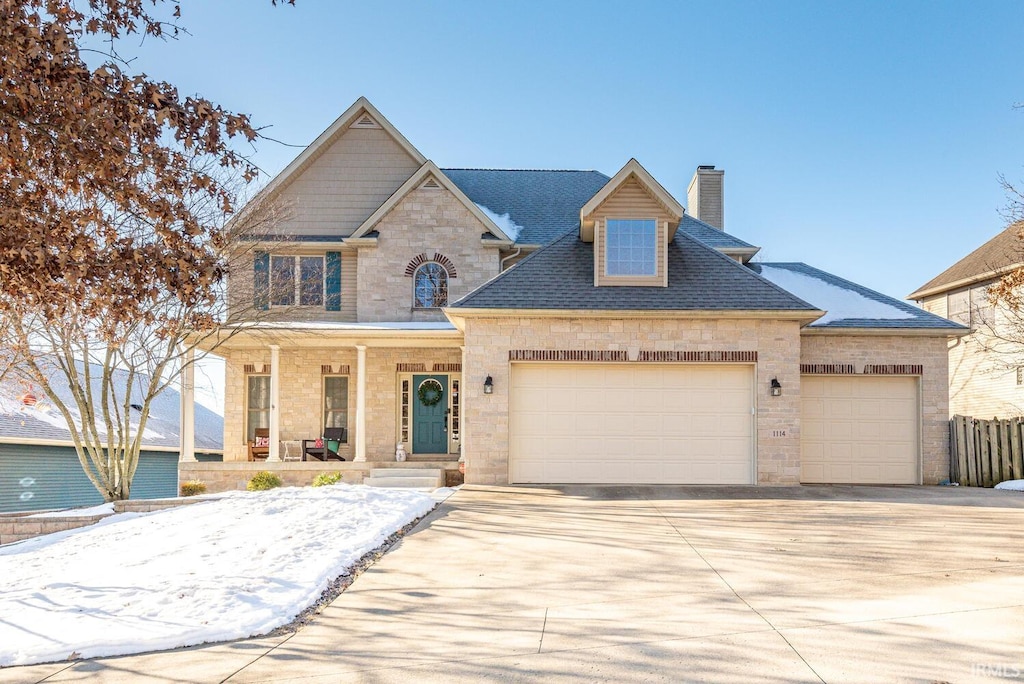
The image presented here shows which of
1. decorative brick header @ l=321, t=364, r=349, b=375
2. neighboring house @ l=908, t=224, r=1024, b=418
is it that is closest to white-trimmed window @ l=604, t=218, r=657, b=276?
decorative brick header @ l=321, t=364, r=349, b=375

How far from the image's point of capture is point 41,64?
18.4 feet

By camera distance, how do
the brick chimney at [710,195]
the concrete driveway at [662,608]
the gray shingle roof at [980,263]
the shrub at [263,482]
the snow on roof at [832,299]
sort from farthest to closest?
1. the gray shingle roof at [980,263]
2. the brick chimney at [710,195]
3. the shrub at [263,482]
4. the snow on roof at [832,299]
5. the concrete driveway at [662,608]

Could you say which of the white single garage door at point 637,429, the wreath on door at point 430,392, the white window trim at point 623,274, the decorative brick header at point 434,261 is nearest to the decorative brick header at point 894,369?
the white single garage door at point 637,429

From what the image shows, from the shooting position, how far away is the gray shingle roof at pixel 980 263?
22.3 meters

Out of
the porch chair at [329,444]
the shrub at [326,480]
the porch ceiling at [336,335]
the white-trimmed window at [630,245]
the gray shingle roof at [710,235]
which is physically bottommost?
the shrub at [326,480]

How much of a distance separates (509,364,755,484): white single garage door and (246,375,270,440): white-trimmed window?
7.69 metres

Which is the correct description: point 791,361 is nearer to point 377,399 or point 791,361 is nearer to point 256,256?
point 377,399

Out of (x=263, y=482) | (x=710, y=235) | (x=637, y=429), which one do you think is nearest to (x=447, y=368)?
(x=263, y=482)

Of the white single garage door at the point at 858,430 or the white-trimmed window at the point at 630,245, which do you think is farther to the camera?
the white single garage door at the point at 858,430

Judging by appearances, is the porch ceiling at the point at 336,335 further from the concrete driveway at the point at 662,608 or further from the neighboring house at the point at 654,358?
the concrete driveway at the point at 662,608

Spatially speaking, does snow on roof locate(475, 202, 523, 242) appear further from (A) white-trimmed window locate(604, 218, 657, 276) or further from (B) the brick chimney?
(B) the brick chimney

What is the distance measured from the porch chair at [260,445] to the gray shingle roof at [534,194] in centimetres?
779

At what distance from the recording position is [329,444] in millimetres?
18781

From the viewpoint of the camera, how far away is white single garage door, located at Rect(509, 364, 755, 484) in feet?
48.6
